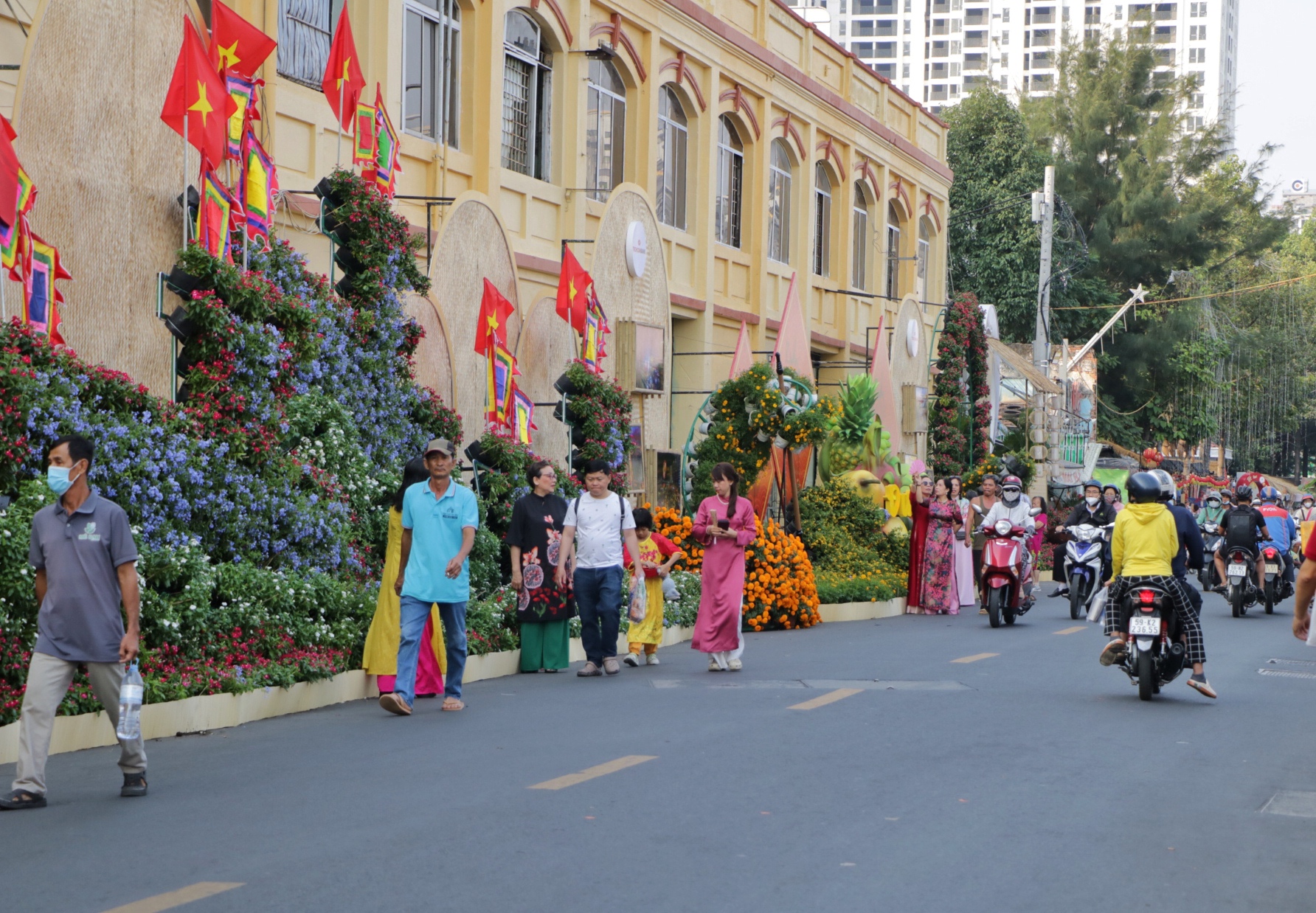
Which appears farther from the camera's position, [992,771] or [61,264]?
[61,264]

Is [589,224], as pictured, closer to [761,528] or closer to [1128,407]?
[761,528]

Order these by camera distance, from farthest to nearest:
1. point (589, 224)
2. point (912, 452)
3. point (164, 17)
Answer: point (912, 452) < point (589, 224) < point (164, 17)

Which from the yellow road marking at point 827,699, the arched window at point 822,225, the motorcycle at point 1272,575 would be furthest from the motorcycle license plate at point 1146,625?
the arched window at point 822,225

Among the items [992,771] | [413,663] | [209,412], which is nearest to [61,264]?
[209,412]

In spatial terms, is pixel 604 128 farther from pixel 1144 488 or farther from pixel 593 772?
pixel 593 772

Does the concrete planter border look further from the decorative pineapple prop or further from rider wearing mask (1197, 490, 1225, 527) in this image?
rider wearing mask (1197, 490, 1225, 527)

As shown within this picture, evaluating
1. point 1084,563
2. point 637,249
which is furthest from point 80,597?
point 1084,563

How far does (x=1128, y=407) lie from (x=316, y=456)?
52.5 meters

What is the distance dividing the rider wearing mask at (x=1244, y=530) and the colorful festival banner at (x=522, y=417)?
391 inches

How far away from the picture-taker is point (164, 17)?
1322 centimetres

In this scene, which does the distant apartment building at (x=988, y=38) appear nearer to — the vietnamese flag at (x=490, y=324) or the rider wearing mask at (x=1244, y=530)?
the rider wearing mask at (x=1244, y=530)

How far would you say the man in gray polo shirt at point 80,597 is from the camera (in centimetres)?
771

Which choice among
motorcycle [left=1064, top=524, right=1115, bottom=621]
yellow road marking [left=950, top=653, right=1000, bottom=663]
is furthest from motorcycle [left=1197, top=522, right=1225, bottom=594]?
yellow road marking [left=950, top=653, right=1000, bottom=663]

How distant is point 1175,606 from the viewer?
1194 cm
